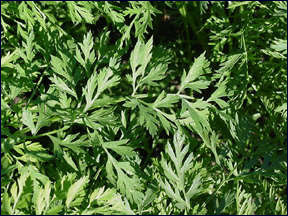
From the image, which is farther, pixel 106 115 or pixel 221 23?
pixel 221 23

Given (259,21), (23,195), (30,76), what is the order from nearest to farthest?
(23,195)
(30,76)
(259,21)

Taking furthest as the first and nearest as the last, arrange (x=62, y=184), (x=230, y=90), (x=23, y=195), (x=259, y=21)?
1. (x=259, y=21)
2. (x=230, y=90)
3. (x=62, y=184)
4. (x=23, y=195)

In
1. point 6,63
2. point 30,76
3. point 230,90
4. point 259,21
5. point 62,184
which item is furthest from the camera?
point 259,21

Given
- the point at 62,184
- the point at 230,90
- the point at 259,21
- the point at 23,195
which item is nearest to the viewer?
the point at 23,195

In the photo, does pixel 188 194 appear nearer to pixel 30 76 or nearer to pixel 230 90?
pixel 230 90

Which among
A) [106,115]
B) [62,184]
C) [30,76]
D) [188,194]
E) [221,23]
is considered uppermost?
[221,23]

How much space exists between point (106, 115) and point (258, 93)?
1053 millimetres

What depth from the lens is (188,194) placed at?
72.3 inches

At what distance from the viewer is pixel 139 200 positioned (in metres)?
1.81

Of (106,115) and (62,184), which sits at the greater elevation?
(106,115)

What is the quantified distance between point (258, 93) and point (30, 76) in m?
1.31

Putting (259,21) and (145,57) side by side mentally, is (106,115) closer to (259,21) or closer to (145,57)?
(145,57)

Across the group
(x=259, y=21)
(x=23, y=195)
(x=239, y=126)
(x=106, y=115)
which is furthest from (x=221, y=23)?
(x=23, y=195)

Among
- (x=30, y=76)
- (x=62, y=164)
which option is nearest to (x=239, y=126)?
(x=62, y=164)
